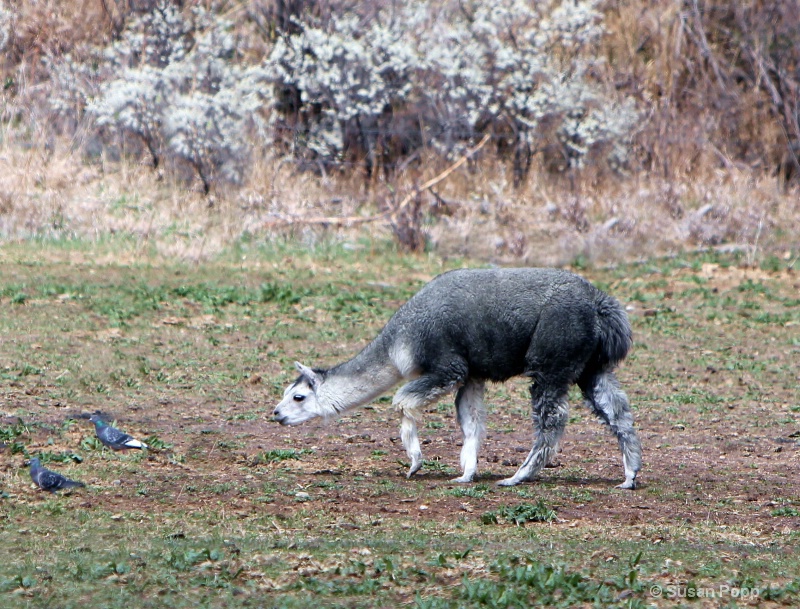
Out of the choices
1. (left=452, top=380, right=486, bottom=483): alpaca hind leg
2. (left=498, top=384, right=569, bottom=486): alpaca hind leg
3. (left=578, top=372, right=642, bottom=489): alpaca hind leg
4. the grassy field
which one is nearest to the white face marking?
the grassy field

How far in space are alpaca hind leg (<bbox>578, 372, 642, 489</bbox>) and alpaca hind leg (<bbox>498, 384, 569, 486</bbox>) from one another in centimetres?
25

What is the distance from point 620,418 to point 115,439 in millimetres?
3698

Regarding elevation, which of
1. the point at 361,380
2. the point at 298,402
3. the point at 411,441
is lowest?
the point at 411,441

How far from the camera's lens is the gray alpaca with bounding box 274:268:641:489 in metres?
7.95

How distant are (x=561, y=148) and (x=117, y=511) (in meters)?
17.1

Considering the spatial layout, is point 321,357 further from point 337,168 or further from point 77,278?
point 337,168

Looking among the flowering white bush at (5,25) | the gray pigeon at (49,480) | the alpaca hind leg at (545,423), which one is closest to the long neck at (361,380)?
the alpaca hind leg at (545,423)

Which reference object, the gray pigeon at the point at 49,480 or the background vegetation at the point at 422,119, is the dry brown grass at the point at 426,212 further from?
the gray pigeon at the point at 49,480

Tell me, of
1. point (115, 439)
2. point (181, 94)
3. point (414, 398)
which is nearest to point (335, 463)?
point (414, 398)

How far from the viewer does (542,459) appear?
8078 millimetres

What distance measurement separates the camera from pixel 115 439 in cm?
868

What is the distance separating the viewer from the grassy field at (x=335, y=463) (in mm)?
5648

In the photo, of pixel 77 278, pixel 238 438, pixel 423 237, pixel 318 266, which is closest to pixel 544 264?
pixel 423 237

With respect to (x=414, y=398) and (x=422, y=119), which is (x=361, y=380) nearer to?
(x=414, y=398)
